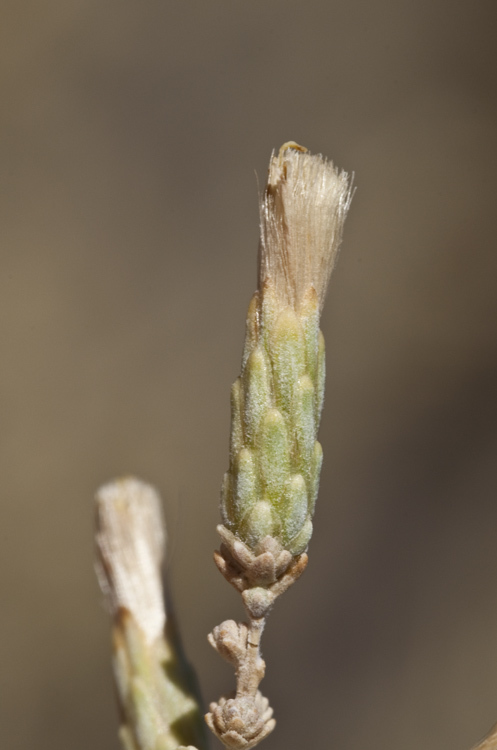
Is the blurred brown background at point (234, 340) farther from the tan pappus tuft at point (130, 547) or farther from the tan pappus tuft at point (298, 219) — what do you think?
the tan pappus tuft at point (298, 219)

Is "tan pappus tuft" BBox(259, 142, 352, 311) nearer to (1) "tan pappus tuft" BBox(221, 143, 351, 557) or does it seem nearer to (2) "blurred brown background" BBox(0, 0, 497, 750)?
(1) "tan pappus tuft" BBox(221, 143, 351, 557)

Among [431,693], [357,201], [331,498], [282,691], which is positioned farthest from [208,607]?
[357,201]

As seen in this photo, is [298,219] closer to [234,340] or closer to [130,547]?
[130,547]

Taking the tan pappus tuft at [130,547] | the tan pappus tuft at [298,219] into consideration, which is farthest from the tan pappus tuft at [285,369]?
the tan pappus tuft at [130,547]

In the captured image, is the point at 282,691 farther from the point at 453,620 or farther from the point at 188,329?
the point at 188,329

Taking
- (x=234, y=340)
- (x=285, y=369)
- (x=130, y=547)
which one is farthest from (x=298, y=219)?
(x=234, y=340)
